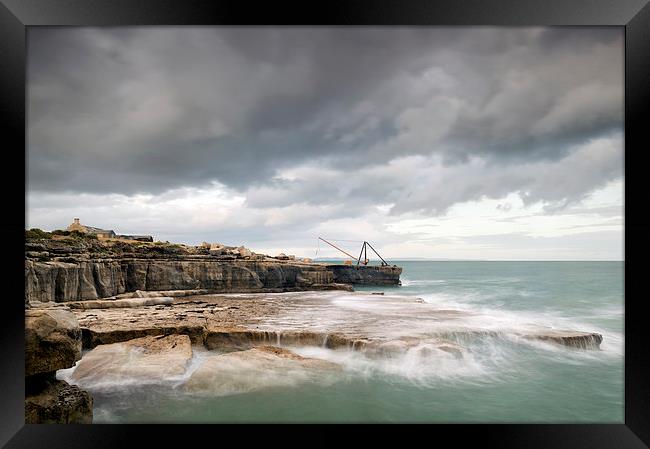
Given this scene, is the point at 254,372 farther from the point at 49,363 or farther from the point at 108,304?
the point at 108,304

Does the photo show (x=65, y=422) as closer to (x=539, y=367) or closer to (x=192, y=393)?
(x=192, y=393)

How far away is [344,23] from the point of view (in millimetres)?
2137

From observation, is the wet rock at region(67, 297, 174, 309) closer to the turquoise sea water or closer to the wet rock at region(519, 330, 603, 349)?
the turquoise sea water

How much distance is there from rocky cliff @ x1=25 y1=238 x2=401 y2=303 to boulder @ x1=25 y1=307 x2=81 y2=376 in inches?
102

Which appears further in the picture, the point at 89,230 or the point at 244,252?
the point at 244,252

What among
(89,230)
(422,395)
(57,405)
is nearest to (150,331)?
(57,405)

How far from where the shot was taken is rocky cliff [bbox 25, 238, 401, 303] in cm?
787

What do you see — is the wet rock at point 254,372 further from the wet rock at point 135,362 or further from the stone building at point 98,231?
the stone building at point 98,231

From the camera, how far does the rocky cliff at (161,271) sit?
25.8 ft

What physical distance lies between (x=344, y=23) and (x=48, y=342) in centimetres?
291

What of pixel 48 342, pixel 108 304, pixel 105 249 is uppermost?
pixel 105 249

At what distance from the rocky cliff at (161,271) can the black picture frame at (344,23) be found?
2827 millimetres

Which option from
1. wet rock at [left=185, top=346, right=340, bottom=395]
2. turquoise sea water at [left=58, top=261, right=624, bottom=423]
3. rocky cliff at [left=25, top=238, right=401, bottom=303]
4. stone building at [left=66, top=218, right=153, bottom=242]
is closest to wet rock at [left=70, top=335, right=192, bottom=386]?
turquoise sea water at [left=58, top=261, right=624, bottom=423]

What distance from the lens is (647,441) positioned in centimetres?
205
